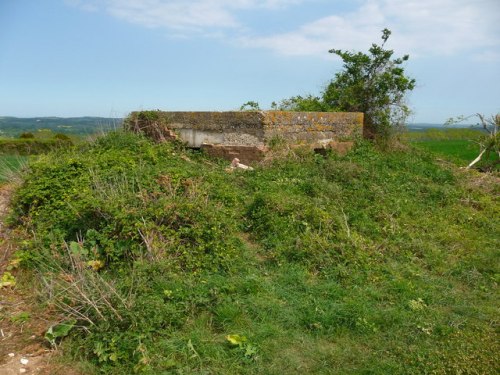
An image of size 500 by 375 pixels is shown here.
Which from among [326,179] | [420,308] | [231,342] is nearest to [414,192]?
[326,179]

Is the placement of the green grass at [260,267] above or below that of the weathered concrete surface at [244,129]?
below

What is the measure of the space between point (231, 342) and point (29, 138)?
65.3 feet

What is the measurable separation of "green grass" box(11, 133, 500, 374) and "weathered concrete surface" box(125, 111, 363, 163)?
1049 mm

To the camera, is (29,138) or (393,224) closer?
(393,224)

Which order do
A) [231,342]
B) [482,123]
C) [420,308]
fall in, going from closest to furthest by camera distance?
[231,342]
[420,308]
[482,123]

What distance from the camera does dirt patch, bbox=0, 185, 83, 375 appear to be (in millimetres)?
3367

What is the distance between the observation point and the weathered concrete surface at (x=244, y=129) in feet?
27.3

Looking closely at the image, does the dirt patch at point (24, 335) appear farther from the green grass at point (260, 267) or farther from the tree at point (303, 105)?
the tree at point (303, 105)

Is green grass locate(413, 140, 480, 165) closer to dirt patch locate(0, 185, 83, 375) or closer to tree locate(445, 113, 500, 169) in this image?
tree locate(445, 113, 500, 169)

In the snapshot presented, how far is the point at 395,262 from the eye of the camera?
200 inches

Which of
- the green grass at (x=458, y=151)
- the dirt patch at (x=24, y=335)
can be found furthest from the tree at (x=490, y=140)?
the dirt patch at (x=24, y=335)

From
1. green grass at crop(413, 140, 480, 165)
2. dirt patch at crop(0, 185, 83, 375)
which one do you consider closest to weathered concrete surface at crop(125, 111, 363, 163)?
green grass at crop(413, 140, 480, 165)

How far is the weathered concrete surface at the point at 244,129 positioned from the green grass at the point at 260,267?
3.44 ft

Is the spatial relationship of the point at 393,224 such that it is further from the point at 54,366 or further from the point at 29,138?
the point at 29,138
